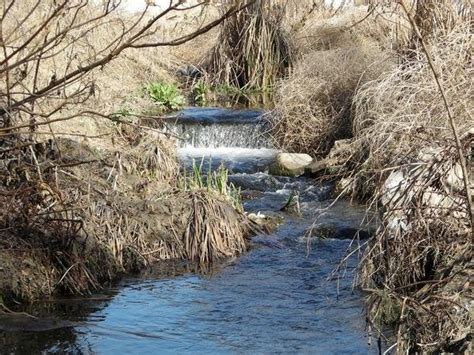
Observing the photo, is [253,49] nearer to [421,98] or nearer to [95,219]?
[421,98]

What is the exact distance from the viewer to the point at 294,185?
40.3ft

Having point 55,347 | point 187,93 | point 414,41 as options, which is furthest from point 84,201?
point 187,93

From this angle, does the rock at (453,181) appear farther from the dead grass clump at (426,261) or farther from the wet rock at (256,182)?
→ the wet rock at (256,182)

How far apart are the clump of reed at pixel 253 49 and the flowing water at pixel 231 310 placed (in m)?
7.98

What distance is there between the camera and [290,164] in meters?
13.0

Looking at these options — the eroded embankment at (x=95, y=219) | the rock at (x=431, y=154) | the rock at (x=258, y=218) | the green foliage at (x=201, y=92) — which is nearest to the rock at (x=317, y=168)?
the rock at (x=258, y=218)

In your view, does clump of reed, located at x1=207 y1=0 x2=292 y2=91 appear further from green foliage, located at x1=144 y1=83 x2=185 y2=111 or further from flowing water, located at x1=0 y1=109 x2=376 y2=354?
flowing water, located at x1=0 y1=109 x2=376 y2=354

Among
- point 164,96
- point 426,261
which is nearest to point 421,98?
point 426,261

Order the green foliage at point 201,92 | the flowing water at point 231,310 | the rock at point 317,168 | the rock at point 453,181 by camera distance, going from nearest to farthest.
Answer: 1. the rock at point 453,181
2. the flowing water at point 231,310
3. the rock at point 317,168
4. the green foliage at point 201,92

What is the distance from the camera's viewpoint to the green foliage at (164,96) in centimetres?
1638

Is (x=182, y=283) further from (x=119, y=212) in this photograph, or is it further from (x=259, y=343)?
(x=259, y=343)

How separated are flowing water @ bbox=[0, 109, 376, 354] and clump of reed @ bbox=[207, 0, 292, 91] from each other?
798 cm

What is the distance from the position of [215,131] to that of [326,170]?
310 centimetres

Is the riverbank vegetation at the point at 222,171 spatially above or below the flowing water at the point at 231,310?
above
